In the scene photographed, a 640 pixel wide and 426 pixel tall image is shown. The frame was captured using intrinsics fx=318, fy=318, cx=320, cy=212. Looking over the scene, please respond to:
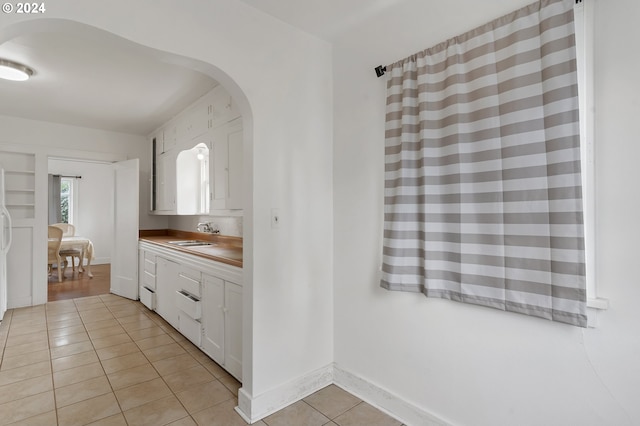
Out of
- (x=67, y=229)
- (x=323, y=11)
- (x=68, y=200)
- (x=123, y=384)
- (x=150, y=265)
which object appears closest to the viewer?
(x=323, y=11)

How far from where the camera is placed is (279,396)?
1999 millimetres

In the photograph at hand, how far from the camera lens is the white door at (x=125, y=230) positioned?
14.5ft

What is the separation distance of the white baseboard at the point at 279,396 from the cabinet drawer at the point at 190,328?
3.16 ft

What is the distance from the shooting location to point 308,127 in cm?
221

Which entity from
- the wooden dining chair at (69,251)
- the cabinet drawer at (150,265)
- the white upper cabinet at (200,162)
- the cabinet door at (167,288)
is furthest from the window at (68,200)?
the cabinet door at (167,288)

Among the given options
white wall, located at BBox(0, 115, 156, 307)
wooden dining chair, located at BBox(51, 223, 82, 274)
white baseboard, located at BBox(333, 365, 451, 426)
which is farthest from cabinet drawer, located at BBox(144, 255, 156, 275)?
wooden dining chair, located at BBox(51, 223, 82, 274)

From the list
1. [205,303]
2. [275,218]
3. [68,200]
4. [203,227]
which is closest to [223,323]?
[205,303]

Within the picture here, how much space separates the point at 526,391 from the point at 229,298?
181 centimetres

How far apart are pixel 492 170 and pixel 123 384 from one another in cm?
274

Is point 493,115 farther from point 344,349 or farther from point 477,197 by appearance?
point 344,349

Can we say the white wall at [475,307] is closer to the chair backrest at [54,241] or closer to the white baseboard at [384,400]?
the white baseboard at [384,400]

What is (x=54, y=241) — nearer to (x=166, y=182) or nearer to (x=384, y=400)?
(x=166, y=182)

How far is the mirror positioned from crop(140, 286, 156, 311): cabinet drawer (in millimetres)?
1035

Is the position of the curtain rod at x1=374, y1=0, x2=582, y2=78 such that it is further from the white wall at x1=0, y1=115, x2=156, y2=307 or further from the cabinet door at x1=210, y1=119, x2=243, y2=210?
the white wall at x1=0, y1=115, x2=156, y2=307
